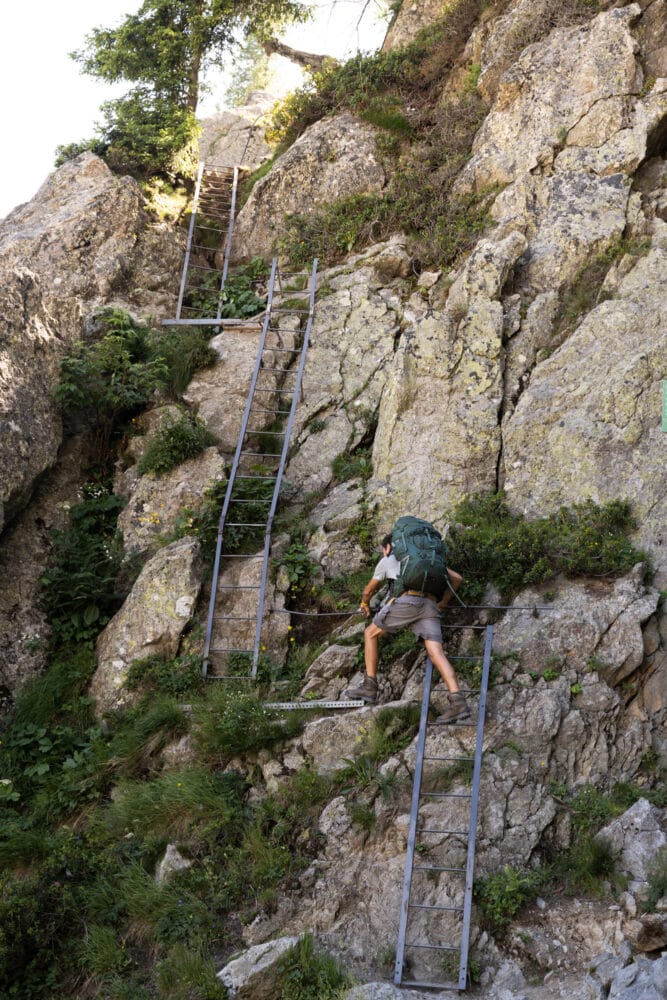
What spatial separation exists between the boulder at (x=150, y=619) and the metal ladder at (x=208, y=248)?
4983 millimetres

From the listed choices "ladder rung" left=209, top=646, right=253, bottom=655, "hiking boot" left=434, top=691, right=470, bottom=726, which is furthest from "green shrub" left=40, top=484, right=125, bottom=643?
"hiking boot" left=434, top=691, right=470, bottom=726

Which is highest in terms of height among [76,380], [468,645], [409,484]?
[76,380]

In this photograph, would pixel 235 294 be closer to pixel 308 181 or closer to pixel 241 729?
pixel 308 181

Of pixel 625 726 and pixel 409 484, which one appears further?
pixel 409 484

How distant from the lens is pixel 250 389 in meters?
12.8

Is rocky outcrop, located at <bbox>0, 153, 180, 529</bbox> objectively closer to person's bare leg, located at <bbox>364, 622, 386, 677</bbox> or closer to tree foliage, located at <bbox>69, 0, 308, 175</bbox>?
tree foliage, located at <bbox>69, 0, 308, 175</bbox>

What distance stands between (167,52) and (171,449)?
10437mm

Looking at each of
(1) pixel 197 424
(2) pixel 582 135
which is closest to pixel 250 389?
(1) pixel 197 424

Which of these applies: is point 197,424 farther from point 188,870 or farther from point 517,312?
point 188,870

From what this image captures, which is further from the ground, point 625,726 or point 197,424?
point 197,424

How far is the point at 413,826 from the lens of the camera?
301 inches

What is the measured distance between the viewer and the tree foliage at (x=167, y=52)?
17688mm

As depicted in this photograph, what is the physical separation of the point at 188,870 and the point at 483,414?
636cm

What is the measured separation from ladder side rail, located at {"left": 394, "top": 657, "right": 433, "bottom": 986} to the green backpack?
753 millimetres
